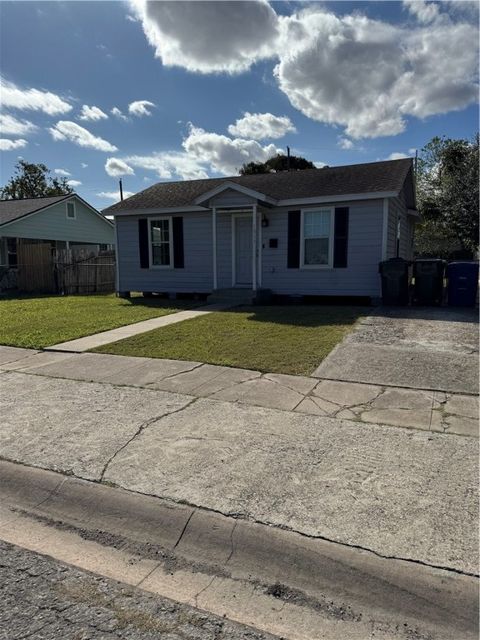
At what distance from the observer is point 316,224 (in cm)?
1214

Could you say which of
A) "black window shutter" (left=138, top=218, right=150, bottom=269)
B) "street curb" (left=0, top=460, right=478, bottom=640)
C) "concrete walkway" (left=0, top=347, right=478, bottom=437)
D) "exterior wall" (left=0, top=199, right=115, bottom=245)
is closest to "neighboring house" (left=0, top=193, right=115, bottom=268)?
"exterior wall" (left=0, top=199, right=115, bottom=245)

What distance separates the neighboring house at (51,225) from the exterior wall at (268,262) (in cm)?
927

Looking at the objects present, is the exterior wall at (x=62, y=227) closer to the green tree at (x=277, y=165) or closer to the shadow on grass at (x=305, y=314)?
the green tree at (x=277, y=165)

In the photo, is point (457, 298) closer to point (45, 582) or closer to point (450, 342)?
point (450, 342)

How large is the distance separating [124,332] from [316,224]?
21.4 feet

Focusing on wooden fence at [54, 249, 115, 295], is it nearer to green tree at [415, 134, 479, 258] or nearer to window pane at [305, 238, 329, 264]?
window pane at [305, 238, 329, 264]

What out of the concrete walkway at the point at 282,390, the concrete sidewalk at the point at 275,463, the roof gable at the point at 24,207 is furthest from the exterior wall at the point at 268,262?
the roof gable at the point at 24,207

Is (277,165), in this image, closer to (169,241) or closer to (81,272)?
(81,272)

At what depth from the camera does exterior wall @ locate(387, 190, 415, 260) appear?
39.1ft

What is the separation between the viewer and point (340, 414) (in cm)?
419

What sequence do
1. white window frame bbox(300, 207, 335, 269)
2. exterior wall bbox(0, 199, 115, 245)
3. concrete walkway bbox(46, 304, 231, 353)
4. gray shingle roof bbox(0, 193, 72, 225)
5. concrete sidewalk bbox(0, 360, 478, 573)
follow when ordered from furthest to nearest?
exterior wall bbox(0, 199, 115, 245) < gray shingle roof bbox(0, 193, 72, 225) < white window frame bbox(300, 207, 335, 269) < concrete walkway bbox(46, 304, 231, 353) < concrete sidewalk bbox(0, 360, 478, 573)

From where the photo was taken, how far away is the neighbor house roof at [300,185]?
11.6m

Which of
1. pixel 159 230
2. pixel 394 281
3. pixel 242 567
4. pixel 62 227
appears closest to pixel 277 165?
pixel 62 227

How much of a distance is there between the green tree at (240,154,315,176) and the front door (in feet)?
68.5
